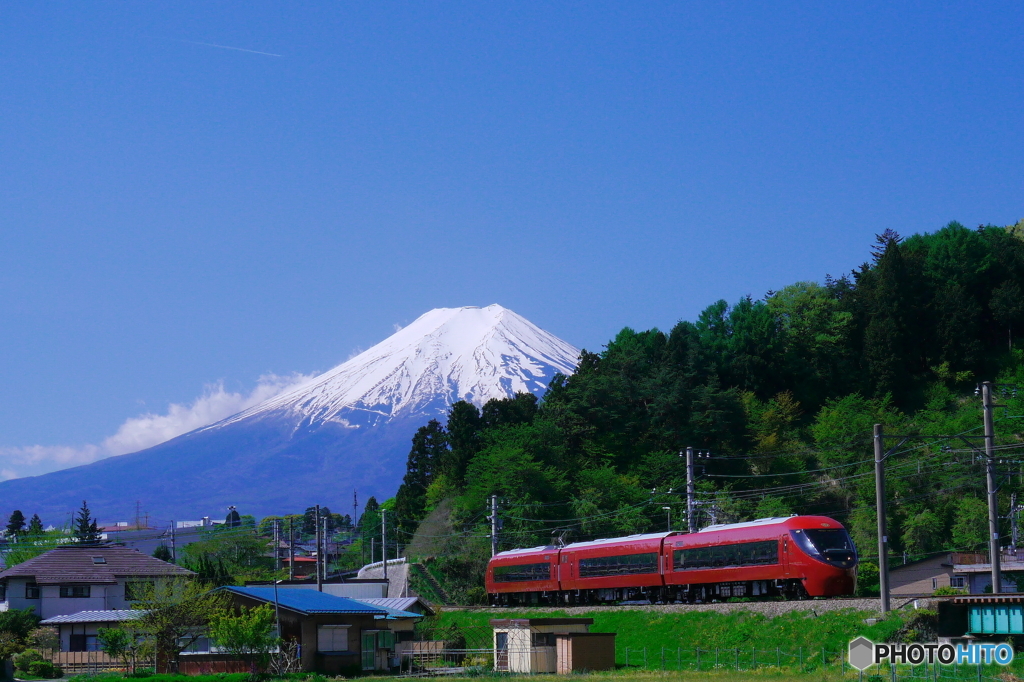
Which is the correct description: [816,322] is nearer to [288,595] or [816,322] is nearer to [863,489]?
[863,489]

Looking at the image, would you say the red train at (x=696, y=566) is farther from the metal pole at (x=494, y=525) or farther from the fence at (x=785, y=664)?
the fence at (x=785, y=664)

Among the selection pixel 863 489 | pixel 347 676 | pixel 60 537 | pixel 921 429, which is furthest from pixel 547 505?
pixel 60 537

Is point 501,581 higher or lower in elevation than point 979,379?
lower

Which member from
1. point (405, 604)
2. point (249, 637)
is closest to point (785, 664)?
point (249, 637)

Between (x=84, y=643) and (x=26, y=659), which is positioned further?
(x=84, y=643)

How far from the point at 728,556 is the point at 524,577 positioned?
14625mm

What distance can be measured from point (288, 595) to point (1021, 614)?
23276 millimetres

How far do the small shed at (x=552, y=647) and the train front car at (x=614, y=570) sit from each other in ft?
26.3

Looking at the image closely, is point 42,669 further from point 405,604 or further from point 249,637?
point 405,604

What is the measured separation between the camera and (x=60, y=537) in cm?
8938

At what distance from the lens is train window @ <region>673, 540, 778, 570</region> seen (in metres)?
38.2

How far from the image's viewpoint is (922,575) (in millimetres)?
47875

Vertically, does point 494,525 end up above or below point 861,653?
above

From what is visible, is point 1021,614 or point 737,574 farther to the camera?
point 737,574
